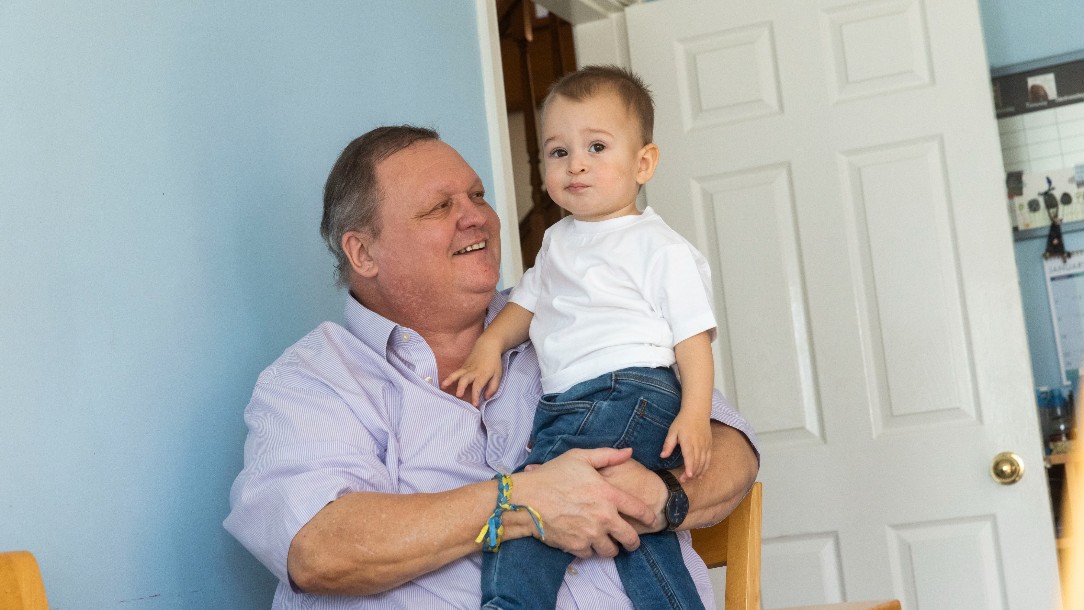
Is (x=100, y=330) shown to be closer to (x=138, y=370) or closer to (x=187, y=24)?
(x=138, y=370)

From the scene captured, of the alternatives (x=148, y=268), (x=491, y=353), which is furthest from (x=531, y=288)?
(x=148, y=268)

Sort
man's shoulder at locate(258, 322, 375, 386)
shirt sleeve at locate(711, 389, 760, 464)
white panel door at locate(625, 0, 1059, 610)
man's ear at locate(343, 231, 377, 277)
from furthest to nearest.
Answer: white panel door at locate(625, 0, 1059, 610) < man's ear at locate(343, 231, 377, 277) < shirt sleeve at locate(711, 389, 760, 464) < man's shoulder at locate(258, 322, 375, 386)

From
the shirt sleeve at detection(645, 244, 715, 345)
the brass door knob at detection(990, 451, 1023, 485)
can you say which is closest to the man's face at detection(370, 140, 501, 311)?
the shirt sleeve at detection(645, 244, 715, 345)

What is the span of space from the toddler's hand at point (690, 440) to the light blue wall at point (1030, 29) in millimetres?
2874

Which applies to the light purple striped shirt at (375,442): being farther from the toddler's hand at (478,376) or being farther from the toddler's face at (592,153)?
the toddler's face at (592,153)

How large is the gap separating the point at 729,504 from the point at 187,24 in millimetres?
1123

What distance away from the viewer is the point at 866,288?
2.81 meters

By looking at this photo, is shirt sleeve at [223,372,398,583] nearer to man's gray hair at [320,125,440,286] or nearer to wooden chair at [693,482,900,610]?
man's gray hair at [320,125,440,286]

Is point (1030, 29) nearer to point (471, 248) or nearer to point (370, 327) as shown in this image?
point (471, 248)

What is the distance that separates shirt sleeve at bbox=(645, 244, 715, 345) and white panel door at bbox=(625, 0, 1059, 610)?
54.2 inches

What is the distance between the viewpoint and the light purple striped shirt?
1435mm

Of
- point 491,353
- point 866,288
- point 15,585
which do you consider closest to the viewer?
point 15,585

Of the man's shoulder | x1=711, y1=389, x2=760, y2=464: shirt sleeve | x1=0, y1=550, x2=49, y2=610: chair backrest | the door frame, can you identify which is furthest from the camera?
the door frame

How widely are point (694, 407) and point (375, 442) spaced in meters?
0.47
